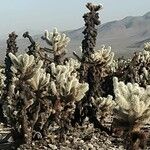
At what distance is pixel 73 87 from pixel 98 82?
432 centimetres

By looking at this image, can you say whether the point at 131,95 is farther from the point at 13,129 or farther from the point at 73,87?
the point at 13,129

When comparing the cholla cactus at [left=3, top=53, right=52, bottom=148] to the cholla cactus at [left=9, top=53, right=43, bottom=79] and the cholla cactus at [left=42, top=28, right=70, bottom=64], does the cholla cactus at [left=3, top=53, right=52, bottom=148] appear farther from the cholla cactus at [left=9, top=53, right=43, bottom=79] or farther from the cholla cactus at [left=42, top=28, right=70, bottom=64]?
the cholla cactus at [left=42, top=28, right=70, bottom=64]

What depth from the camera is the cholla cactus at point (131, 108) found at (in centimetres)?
1042

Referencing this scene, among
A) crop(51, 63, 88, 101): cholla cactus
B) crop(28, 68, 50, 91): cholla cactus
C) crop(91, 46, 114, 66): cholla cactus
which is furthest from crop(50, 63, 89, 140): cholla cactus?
crop(91, 46, 114, 66): cholla cactus

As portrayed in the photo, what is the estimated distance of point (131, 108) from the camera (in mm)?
10492

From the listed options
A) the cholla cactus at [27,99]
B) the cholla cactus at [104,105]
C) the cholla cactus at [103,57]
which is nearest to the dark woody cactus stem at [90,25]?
the cholla cactus at [103,57]

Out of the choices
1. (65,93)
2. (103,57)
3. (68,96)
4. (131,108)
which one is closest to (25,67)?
(65,93)

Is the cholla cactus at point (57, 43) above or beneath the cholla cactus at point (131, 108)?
above

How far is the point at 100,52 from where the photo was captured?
60.7 ft

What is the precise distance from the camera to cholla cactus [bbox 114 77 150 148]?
410 inches

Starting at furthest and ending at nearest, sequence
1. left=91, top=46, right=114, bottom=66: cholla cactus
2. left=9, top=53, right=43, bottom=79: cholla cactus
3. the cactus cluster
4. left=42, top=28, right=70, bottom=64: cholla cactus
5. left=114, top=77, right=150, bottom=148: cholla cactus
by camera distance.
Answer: left=42, top=28, right=70, bottom=64: cholla cactus < left=91, top=46, right=114, bottom=66: cholla cactus < left=9, top=53, right=43, bottom=79: cholla cactus < the cactus cluster < left=114, top=77, right=150, bottom=148: cholla cactus

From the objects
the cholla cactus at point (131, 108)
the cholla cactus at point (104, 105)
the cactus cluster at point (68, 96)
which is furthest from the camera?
the cholla cactus at point (104, 105)

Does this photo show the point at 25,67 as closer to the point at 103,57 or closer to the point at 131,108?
the point at 103,57

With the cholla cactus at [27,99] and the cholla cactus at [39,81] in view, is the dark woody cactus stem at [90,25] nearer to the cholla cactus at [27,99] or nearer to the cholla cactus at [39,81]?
the cholla cactus at [27,99]
